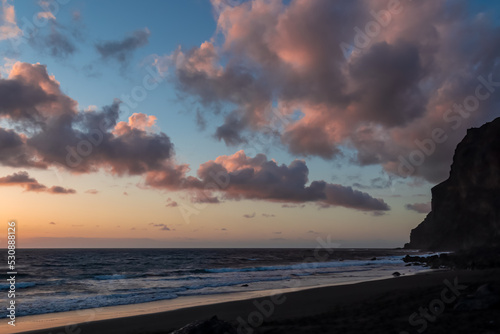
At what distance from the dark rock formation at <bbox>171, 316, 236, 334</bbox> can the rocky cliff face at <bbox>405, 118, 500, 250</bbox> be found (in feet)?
183

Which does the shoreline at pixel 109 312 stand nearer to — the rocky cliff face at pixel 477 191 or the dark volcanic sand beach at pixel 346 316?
the dark volcanic sand beach at pixel 346 316

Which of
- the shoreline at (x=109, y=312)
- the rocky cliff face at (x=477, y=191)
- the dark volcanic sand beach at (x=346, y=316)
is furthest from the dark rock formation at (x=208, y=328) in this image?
the rocky cliff face at (x=477, y=191)

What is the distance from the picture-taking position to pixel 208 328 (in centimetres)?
997

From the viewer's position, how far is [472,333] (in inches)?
371

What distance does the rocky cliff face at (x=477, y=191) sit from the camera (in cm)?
6012

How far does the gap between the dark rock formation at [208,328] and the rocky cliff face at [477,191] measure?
55732 millimetres

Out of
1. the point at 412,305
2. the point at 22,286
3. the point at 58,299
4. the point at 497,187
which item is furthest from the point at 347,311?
the point at 497,187

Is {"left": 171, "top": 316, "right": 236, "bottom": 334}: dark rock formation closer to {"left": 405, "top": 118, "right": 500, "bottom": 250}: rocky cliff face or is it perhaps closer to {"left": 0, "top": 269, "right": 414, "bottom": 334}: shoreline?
{"left": 0, "top": 269, "right": 414, "bottom": 334}: shoreline

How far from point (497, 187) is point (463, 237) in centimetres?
2661

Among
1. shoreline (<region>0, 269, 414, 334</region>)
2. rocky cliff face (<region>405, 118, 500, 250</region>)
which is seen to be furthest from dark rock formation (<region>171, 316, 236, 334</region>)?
rocky cliff face (<region>405, 118, 500, 250</region>)

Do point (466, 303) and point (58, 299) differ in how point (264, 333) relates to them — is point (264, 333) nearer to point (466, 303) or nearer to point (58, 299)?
point (466, 303)

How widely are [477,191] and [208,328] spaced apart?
73865mm

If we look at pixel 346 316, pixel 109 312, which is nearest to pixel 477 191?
pixel 346 316

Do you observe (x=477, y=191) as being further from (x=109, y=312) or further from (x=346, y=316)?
(x=109, y=312)
